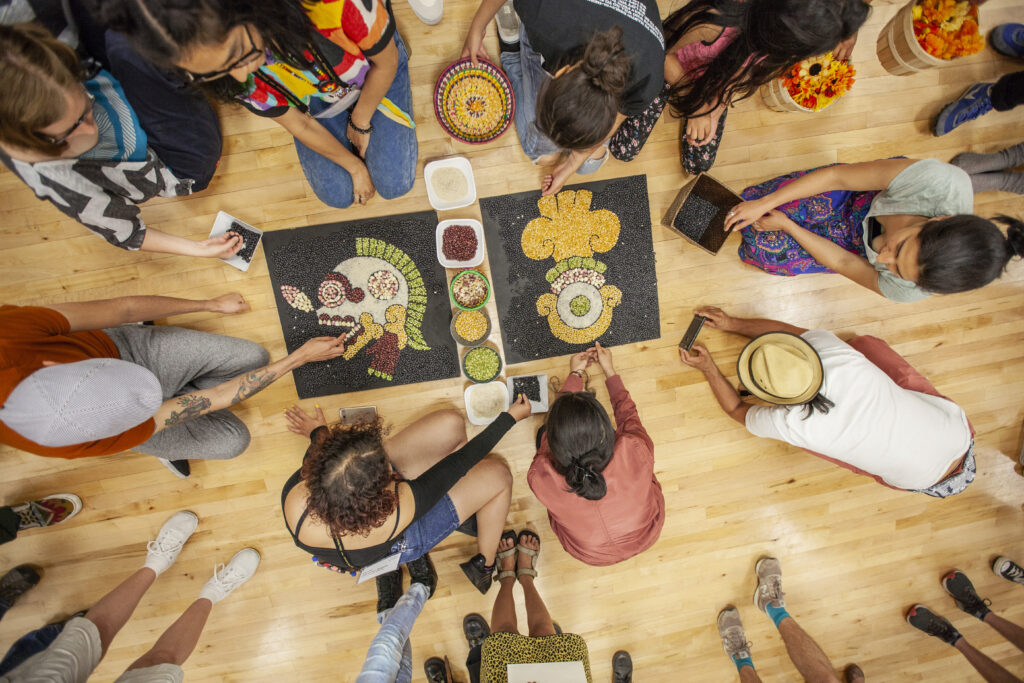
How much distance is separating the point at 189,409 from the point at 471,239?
127 cm

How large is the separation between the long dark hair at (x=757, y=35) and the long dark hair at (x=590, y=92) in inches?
16.4

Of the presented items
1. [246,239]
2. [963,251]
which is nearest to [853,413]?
[963,251]

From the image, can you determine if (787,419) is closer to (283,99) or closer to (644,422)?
(644,422)

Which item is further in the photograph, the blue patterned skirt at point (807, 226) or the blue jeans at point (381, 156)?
the blue jeans at point (381, 156)

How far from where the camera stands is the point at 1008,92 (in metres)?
2.01

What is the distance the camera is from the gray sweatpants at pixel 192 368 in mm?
1834

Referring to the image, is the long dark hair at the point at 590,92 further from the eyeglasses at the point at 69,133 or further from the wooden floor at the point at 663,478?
the eyeglasses at the point at 69,133

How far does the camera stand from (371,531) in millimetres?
1564

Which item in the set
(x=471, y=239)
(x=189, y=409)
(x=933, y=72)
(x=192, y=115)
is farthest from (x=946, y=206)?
(x=189, y=409)

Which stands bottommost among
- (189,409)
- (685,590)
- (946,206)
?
(685,590)

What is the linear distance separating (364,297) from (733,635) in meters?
2.40

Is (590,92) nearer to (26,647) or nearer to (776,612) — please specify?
(776,612)

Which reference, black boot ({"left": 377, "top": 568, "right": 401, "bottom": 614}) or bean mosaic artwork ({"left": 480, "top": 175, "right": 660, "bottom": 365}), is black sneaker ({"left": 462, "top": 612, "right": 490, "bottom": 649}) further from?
bean mosaic artwork ({"left": 480, "top": 175, "right": 660, "bottom": 365})

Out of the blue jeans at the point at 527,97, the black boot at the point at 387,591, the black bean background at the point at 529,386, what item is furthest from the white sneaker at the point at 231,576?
the blue jeans at the point at 527,97
